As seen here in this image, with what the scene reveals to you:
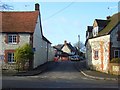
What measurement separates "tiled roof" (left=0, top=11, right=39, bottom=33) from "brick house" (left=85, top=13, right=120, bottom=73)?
30.3ft

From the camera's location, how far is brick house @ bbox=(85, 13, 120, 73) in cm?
4081

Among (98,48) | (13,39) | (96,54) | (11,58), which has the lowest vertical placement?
(11,58)

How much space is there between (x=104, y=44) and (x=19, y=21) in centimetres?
1377

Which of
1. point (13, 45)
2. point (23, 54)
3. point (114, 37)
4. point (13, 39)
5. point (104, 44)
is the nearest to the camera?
point (114, 37)

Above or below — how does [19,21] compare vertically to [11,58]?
above

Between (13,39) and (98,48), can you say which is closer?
(98,48)

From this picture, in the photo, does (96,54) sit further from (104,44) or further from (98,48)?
(104,44)

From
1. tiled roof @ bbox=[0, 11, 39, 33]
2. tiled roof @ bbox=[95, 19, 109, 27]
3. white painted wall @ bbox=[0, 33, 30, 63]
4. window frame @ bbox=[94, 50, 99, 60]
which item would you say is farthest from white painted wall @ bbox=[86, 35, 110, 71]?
white painted wall @ bbox=[0, 33, 30, 63]

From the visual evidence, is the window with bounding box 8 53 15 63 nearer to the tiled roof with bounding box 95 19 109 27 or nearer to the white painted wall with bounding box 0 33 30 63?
the white painted wall with bounding box 0 33 30 63

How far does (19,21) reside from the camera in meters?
48.2

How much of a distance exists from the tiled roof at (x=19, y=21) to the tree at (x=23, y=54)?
3.51 meters

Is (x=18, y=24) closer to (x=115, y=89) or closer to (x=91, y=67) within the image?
(x=91, y=67)

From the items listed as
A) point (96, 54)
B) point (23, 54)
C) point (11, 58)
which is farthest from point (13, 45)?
point (96, 54)

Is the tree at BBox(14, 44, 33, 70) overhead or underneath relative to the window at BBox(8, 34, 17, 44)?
underneath
